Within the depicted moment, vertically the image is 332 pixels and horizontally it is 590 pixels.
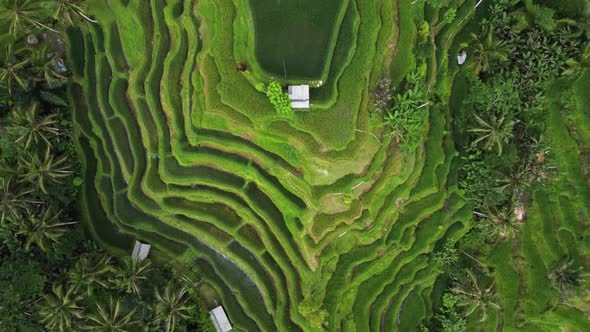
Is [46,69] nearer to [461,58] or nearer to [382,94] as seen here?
[382,94]

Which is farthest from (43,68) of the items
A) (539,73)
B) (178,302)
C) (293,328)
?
(539,73)

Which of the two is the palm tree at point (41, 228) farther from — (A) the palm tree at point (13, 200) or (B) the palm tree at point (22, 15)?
A: (B) the palm tree at point (22, 15)

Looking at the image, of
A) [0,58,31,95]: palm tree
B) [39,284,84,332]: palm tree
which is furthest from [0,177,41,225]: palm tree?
[0,58,31,95]: palm tree

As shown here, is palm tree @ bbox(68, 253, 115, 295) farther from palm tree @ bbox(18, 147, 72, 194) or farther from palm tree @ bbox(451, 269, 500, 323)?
palm tree @ bbox(451, 269, 500, 323)

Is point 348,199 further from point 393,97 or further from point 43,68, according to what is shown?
point 43,68

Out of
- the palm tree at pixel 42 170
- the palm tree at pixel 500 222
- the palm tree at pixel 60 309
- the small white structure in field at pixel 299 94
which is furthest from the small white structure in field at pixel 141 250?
the palm tree at pixel 500 222

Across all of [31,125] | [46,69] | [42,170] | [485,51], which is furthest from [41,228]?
[485,51]
